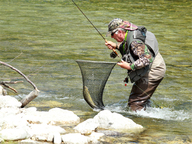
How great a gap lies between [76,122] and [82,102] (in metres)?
1.41

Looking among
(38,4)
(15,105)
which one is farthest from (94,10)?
(15,105)

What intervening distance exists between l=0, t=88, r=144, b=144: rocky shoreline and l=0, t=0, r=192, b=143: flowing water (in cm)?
32

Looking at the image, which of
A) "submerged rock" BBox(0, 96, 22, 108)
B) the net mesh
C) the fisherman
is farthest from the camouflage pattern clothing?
"submerged rock" BBox(0, 96, 22, 108)

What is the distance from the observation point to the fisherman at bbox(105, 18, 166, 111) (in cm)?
596

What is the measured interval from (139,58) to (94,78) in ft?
3.02

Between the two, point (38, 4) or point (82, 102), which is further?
point (38, 4)

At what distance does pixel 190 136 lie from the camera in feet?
18.3

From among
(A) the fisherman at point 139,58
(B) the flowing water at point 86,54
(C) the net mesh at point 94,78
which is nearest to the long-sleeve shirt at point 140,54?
(A) the fisherman at point 139,58

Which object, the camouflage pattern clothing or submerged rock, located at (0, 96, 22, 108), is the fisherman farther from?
submerged rock, located at (0, 96, 22, 108)

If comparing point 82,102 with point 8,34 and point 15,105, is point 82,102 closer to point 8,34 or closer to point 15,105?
point 15,105

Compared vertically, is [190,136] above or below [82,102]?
above

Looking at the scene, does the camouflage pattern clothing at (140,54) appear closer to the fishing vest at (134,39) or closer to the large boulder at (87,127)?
the fishing vest at (134,39)

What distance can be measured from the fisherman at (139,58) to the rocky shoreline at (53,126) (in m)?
0.74

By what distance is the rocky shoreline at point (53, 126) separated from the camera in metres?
4.94
